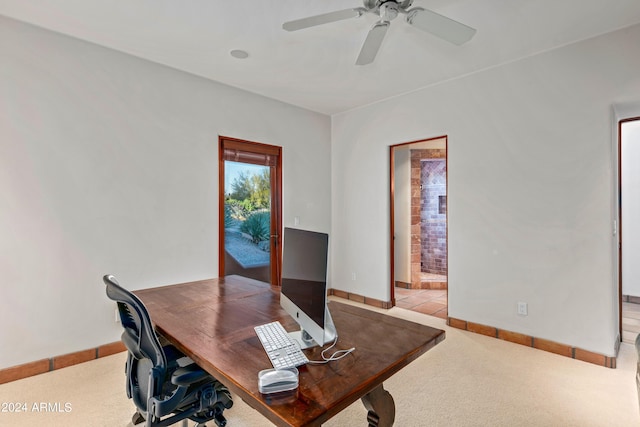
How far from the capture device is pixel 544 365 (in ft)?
8.90

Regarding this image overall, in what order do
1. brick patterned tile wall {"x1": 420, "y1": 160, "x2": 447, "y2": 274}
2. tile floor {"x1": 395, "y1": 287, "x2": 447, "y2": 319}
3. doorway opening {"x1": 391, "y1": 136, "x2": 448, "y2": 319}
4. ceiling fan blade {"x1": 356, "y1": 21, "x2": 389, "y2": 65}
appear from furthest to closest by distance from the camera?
brick patterned tile wall {"x1": 420, "y1": 160, "x2": 447, "y2": 274}, doorway opening {"x1": 391, "y1": 136, "x2": 448, "y2": 319}, tile floor {"x1": 395, "y1": 287, "x2": 447, "y2": 319}, ceiling fan blade {"x1": 356, "y1": 21, "x2": 389, "y2": 65}

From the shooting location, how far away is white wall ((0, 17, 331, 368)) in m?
2.50

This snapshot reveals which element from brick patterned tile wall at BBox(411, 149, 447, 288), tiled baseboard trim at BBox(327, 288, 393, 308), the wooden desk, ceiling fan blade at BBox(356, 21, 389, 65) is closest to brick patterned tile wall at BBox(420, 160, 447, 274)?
brick patterned tile wall at BBox(411, 149, 447, 288)

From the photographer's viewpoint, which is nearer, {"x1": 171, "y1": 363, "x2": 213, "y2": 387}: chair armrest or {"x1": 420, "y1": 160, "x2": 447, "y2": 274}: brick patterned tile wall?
{"x1": 171, "y1": 363, "x2": 213, "y2": 387}: chair armrest

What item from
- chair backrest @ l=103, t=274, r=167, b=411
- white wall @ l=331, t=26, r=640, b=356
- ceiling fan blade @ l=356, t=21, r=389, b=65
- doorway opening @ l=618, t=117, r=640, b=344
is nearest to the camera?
chair backrest @ l=103, t=274, r=167, b=411

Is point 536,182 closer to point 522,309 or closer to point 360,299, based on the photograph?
point 522,309

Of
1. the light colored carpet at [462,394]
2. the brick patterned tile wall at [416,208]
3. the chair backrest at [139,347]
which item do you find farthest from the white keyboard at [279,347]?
the brick patterned tile wall at [416,208]

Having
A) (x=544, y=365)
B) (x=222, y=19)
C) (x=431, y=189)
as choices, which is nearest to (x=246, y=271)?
(x=222, y=19)

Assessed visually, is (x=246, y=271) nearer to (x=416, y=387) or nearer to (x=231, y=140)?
(x=231, y=140)

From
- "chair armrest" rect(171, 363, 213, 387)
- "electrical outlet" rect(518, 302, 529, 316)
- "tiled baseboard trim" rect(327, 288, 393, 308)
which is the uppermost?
"chair armrest" rect(171, 363, 213, 387)

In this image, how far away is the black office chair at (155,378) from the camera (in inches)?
52.0

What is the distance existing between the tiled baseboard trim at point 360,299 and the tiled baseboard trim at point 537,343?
0.88 metres

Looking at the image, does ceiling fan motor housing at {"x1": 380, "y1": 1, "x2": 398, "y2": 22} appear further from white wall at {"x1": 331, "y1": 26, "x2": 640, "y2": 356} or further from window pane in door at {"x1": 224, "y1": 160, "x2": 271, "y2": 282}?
window pane in door at {"x1": 224, "y1": 160, "x2": 271, "y2": 282}

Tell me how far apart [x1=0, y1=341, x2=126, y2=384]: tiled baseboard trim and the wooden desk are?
1.27m
